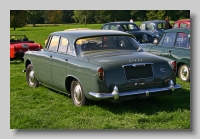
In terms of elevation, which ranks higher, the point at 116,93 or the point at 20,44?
the point at 20,44

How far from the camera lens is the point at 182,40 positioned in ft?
29.4

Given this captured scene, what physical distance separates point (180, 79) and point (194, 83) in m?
3.37

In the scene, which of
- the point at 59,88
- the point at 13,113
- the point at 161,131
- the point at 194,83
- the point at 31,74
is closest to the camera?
the point at 161,131

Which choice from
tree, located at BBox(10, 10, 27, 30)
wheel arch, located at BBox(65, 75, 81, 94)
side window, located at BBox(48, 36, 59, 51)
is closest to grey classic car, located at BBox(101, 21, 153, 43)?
tree, located at BBox(10, 10, 27, 30)

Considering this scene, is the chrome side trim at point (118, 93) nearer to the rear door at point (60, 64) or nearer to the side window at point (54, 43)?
the rear door at point (60, 64)

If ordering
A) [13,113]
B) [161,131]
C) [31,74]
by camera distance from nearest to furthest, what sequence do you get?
[161,131] < [13,113] < [31,74]

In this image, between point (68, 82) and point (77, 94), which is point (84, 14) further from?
point (77, 94)

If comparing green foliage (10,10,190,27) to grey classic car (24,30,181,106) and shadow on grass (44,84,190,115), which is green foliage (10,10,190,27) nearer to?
grey classic car (24,30,181,106)

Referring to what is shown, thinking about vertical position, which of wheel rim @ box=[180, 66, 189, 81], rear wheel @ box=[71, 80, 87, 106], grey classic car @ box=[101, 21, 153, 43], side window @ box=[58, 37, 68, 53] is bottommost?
rear wheel @ box=[71, 80, 87, 106]

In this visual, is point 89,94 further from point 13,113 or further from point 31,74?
point 31,74

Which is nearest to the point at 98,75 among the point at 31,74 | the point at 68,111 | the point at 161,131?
the point at 68,111

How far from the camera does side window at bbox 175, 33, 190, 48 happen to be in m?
8.80

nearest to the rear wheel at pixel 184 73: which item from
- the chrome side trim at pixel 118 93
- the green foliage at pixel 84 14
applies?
the green foliage at pixel 84 14

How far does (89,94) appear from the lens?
5.92 metres
